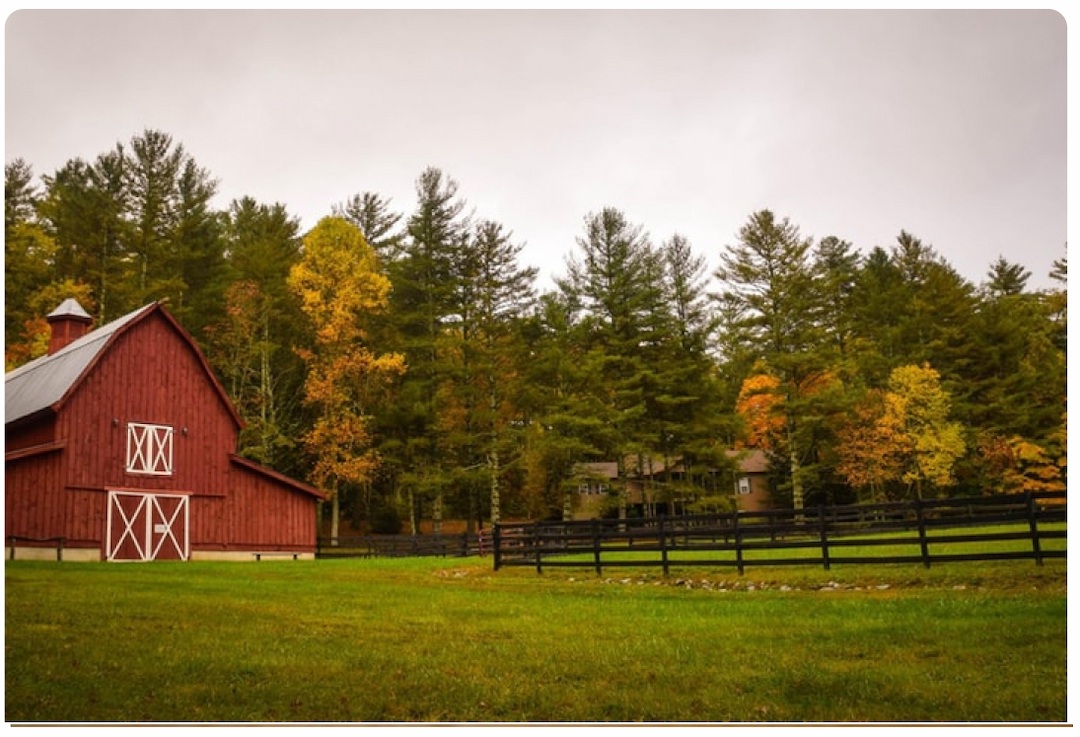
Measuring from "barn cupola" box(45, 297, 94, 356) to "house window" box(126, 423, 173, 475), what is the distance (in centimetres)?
406

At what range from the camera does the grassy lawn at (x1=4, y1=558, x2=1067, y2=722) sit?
5801 millimetres

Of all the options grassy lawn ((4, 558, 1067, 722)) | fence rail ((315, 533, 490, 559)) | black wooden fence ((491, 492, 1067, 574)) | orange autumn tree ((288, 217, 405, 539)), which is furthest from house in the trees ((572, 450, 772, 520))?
grassy lawn ((4, 558, 1067, 722))

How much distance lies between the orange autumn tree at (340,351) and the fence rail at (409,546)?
187 centimetres

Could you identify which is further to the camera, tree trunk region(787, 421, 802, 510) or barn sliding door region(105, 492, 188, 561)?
tree trunk region(787, 421, 802, 510)

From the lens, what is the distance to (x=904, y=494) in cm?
3325

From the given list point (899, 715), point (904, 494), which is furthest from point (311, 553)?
point (904, 494)

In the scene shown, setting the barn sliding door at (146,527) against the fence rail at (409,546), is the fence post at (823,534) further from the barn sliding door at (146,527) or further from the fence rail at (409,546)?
the barn sliding door at (146,527)

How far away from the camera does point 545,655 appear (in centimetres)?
713

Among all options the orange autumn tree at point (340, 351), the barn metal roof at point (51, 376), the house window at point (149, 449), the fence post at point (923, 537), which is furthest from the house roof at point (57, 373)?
the fence post at point (923, 537)

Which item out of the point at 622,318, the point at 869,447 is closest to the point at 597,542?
the point at 622,318

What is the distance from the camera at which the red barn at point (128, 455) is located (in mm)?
16891

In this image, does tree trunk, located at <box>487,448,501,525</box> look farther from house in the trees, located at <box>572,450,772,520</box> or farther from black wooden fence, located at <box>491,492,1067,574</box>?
black wooden fence, located at <box>491,492,1067,574</box>

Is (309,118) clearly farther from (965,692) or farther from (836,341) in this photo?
(836,341)

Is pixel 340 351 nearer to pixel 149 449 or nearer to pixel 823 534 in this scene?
pixel 149 449
